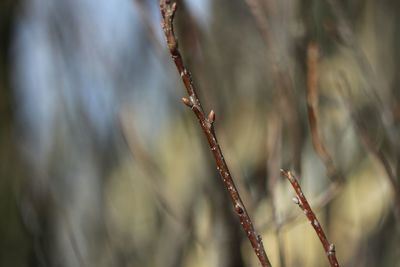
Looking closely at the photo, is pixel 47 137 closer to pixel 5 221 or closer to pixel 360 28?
pixel 5 221

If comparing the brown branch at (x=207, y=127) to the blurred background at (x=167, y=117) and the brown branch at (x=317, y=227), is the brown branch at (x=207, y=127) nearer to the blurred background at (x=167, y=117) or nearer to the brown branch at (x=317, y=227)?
the brown branch at (x=317, y=227)

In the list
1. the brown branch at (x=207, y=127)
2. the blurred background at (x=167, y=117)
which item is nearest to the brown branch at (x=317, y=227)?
the brown branch at (x=207, y=127)

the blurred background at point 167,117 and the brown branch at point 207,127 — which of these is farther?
the blurred background at point 167,117

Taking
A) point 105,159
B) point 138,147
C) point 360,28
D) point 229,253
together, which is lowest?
point 229,253

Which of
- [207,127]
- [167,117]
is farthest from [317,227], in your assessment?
[167,117]

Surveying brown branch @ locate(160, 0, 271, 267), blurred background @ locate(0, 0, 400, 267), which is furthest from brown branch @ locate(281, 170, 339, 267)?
blurred background @ locate(0, 0, 400, 267)

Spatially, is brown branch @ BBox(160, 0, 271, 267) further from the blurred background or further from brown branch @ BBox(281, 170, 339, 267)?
the blurred background

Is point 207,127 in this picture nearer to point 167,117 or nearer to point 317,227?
point 317,227

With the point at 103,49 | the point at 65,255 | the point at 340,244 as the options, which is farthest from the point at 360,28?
the point at 65,255

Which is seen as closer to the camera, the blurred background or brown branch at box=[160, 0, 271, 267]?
brown branch at box=[160, 0, 271, 267]
